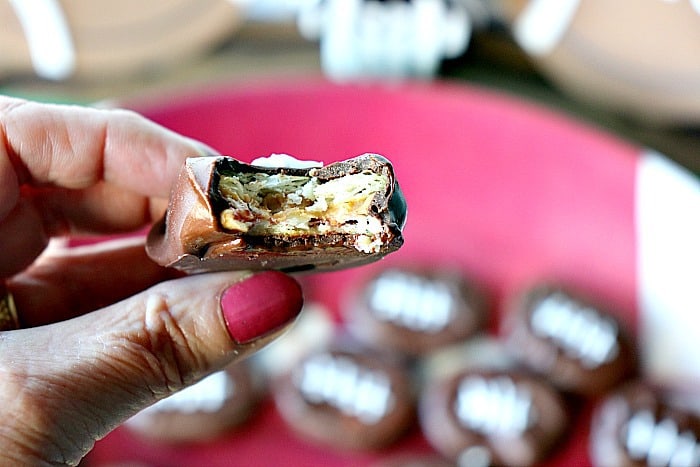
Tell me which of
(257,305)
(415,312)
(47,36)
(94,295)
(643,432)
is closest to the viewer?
(257,305)

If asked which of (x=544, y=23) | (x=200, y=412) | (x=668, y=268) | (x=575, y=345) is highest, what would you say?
(x=544, y=23)

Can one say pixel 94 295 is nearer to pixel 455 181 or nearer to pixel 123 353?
pixel 123 353

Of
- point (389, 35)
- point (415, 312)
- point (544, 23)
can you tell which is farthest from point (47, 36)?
point (544, 23)

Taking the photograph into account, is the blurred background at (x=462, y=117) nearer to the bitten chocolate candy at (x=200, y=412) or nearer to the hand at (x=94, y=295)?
the bitten chocolate candy at (x=200, y=412)

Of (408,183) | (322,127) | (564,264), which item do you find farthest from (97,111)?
(564,264)

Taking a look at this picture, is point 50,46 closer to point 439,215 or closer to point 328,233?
point 439,215

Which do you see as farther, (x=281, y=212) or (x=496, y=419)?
(x=496, y=419)

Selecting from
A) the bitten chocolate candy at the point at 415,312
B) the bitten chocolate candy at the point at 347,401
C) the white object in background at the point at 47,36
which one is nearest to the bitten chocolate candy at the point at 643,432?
the bitten chocolate candy at the point at 415,312

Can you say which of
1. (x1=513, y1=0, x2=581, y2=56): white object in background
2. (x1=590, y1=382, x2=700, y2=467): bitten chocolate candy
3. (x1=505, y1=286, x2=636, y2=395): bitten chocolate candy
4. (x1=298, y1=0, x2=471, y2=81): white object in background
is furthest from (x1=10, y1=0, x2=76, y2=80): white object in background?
(x1=590, y1=382, x2=700, y2=467): bitten chocolate candy
